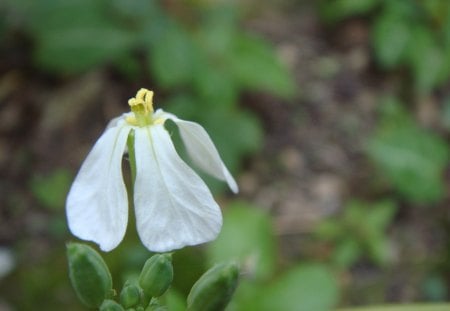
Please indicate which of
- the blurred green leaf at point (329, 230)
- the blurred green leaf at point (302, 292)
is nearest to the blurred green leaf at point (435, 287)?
the blurred green leaf at point (329, 230)

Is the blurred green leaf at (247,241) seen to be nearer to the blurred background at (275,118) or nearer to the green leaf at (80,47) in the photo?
the blurred background at (275,118)

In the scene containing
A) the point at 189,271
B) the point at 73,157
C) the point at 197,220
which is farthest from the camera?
the point at 73,157

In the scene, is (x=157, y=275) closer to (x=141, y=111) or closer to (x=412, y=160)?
(x=141, y=111)

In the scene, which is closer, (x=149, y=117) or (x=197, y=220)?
(x=197, y=220)

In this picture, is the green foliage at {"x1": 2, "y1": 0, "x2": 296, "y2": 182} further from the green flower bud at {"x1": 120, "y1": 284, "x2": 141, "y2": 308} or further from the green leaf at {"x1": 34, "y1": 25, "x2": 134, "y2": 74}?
the green flower bud at {"x1": 120, "y1": 284, "x2": 141, "y2": 308}

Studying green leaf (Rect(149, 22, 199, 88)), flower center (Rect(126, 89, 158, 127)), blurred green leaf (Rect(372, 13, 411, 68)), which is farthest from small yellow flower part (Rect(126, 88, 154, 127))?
blurred green leaf (Rect(372, 13, 411, 68))

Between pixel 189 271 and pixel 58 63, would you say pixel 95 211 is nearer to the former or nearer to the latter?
pixel 189 271

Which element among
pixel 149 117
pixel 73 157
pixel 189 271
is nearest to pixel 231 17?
pixel 73 157

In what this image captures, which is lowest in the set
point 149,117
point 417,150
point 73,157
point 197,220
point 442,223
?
point 442,223
